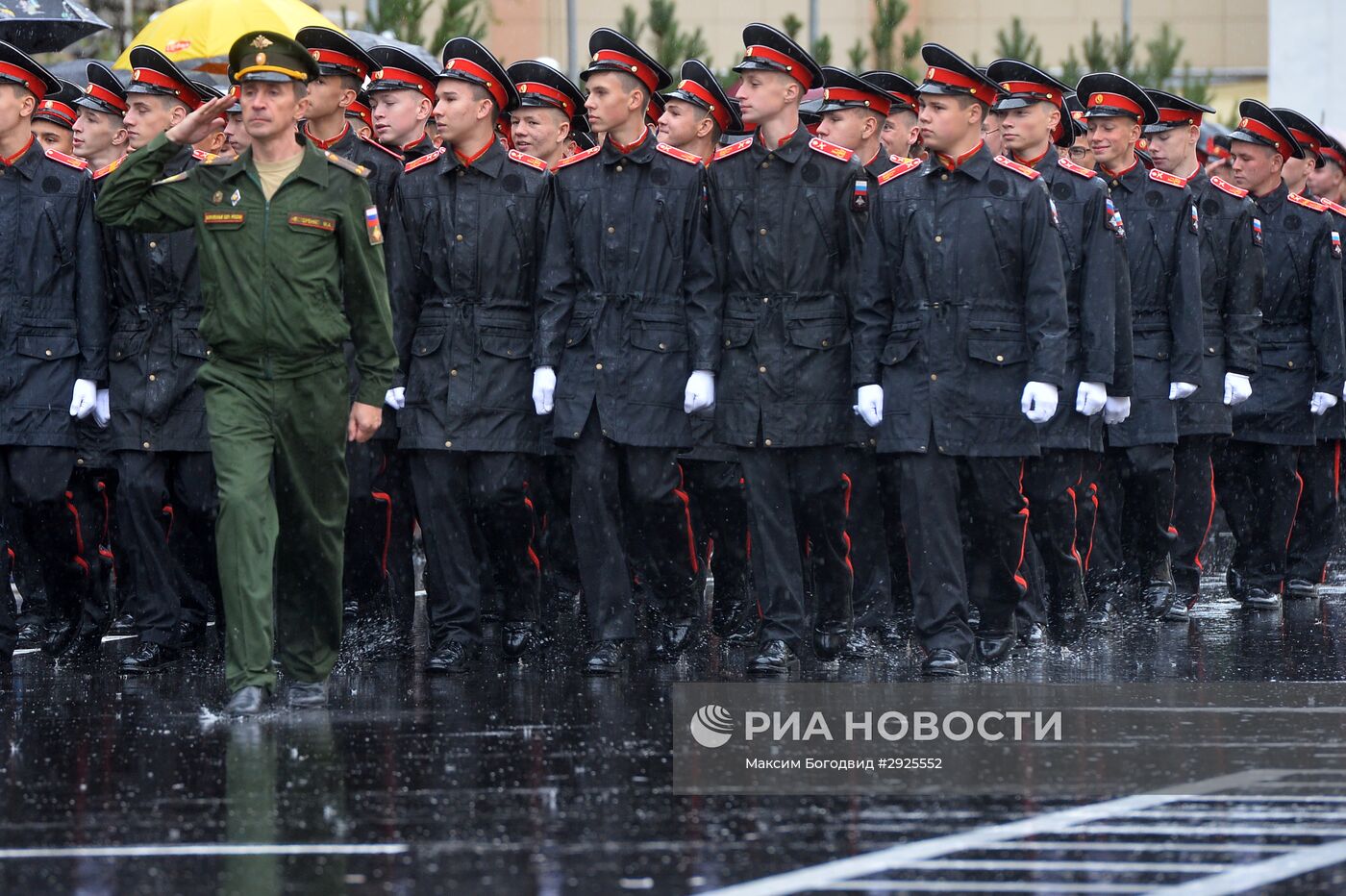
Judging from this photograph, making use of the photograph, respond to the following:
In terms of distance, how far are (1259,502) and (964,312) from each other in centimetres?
353

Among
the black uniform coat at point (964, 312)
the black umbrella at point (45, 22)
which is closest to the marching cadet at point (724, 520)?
the black uniform coat at point (964, 312)

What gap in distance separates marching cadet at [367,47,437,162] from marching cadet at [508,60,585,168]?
15.5 inches

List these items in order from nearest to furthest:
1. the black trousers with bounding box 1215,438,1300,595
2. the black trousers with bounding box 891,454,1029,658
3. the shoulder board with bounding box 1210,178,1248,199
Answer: the black trousers with bounding box 891,454,1029,658, the shoulder board with bounding box 1210,178,1248,199, the black trousers with bounding box 1215,438,1300,595

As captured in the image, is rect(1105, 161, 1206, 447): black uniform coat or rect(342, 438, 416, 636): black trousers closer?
rect(342, 438, 416, 636): black trousers

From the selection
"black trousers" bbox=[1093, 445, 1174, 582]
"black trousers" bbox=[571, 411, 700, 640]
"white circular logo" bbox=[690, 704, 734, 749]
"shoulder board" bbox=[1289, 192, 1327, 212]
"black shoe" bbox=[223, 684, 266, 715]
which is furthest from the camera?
"shoulder board" bbox=[1289, 192, 1327, 212]

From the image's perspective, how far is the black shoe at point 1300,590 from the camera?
39.8ft

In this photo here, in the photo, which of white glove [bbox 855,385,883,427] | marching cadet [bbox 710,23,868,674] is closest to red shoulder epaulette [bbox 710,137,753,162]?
marching cadet [bbox 710,23,868,674]

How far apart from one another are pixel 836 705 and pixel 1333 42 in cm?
2606

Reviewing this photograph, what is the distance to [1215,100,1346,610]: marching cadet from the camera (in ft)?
39.7

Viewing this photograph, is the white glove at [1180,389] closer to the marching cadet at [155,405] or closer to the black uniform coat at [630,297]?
the black uniform coat at [630,297]

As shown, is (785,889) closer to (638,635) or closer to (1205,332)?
(638,635)

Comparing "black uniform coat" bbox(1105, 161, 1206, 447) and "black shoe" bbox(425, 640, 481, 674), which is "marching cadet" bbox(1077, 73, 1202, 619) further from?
"black shoe" bbox(425, 640, 481, 674)

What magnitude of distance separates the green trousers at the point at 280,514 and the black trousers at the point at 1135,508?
13.0 feet

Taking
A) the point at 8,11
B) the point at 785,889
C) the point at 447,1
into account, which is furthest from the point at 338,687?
the point at 447,1
